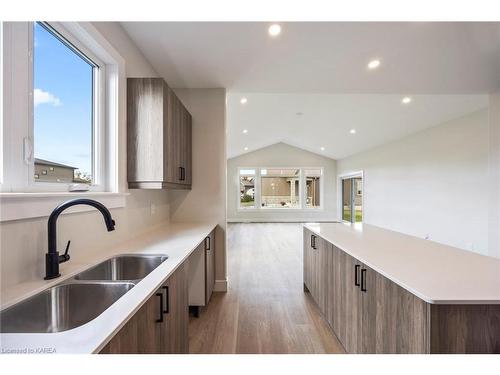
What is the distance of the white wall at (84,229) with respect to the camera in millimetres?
1084

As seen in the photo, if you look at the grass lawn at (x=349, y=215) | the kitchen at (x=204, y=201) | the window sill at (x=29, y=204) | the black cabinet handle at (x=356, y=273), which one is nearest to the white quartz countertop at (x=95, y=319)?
the kitchen at (x=204, y=201)

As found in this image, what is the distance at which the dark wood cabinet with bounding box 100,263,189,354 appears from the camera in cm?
87

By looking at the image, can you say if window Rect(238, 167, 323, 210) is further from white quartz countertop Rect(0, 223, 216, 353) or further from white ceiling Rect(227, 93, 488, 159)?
white quartz countertop Rect(0, 223, 216, 353)

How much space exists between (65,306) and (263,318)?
1.87 m

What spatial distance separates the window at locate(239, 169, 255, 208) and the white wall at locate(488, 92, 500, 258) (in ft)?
25.8

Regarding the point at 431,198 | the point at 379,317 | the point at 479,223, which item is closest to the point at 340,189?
the point at 431,198

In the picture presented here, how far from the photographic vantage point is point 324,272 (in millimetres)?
2359

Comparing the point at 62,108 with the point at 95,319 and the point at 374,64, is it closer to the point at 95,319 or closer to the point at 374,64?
the point at 95,319

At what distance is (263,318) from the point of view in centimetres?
A: 253

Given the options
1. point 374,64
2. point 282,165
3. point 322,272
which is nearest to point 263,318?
point 322,272

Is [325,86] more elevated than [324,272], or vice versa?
[325,86]

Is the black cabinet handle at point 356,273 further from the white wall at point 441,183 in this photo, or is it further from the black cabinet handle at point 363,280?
the white wall at point 441,183

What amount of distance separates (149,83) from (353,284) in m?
2.30

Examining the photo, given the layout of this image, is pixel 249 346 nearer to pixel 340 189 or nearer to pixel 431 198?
pixel 431 198
